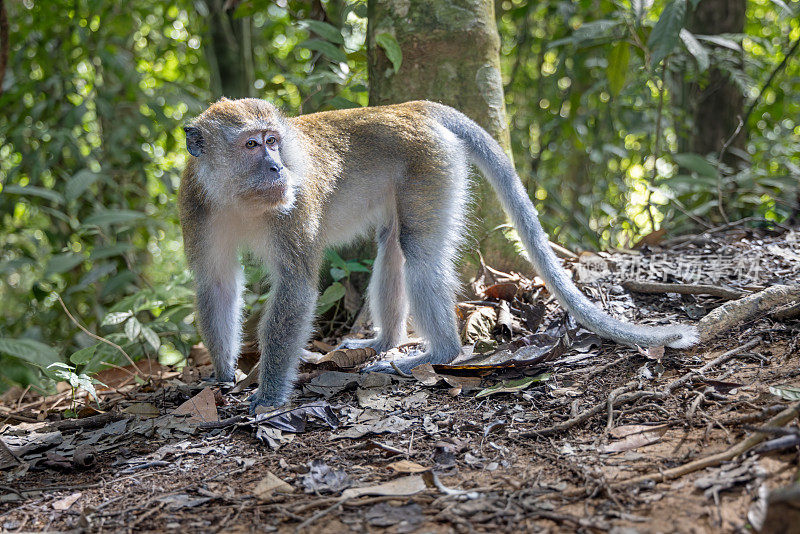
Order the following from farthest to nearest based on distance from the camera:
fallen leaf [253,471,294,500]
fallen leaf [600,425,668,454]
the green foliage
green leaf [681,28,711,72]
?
the green foliage < green leaf [681,28,711,72] < fallen leaf [600,425,668,454] < fallen leaf [253,471,294,500]

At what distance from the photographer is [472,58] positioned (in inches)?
209

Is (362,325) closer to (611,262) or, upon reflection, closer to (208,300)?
(208,300)

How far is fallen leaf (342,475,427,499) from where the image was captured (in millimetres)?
2627

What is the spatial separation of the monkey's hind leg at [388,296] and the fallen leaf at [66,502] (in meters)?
2.39

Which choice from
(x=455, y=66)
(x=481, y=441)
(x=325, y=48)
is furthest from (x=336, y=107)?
(x=481, y=441)

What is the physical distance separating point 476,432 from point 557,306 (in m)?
1.98

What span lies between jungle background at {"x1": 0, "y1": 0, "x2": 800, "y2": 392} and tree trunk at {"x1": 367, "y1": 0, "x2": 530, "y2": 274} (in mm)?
13

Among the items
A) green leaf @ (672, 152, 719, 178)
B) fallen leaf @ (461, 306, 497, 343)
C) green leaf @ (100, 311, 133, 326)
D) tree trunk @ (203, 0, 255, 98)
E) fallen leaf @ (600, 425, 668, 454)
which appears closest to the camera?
fallen leaf @ (600, 425, 668, 454)

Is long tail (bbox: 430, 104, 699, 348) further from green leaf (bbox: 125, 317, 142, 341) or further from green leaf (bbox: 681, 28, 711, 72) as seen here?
green leaf (bbox: 125, 317, 142, 341)

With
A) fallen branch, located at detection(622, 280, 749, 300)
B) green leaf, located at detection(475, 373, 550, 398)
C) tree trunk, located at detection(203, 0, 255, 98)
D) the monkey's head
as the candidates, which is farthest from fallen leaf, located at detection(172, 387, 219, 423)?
tree trunk, located at detection(203, 0, 255, 98)

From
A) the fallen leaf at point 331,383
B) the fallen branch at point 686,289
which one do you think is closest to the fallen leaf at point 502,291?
the fallen branch at point 686,289

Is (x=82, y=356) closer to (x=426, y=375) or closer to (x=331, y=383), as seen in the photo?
(x=331, y=383)

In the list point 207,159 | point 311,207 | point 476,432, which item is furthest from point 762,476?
point 207,159

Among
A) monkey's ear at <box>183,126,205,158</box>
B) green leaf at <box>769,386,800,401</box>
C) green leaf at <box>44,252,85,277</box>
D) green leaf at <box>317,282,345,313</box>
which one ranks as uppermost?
monkey's ear at <box>183,126,205,158</box>
